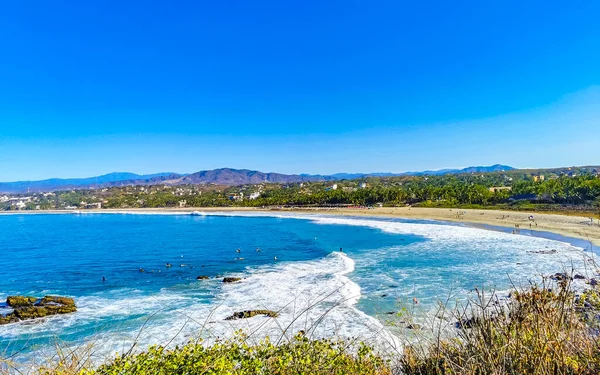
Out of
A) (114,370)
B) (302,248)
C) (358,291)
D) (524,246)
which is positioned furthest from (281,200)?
(114,370)

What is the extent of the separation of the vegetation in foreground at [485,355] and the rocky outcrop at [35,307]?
18828 mm

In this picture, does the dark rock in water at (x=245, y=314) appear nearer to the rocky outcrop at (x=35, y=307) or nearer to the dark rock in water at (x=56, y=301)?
the rocky outcrop at (x=35, y=307)

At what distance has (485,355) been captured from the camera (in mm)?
5320

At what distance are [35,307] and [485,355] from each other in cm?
2569

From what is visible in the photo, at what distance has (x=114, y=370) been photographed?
6344mm

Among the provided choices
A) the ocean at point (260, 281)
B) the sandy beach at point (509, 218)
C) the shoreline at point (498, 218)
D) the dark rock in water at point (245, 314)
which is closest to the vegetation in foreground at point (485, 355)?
the ocean at point (260, 281)

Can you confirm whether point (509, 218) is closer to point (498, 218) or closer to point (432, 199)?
point (498, 218)

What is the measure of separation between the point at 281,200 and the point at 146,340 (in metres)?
112

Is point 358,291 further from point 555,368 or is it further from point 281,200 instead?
point 281,200

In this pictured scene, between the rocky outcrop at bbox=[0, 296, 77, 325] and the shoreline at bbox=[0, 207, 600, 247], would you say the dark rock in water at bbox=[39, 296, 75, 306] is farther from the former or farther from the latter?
the shoreline at bbox=[0, 207, 600, 247]

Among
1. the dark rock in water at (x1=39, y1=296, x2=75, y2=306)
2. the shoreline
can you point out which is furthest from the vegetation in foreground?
the shoreline

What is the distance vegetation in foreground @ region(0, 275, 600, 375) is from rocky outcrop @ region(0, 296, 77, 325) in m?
18.8

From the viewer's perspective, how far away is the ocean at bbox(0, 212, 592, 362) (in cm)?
1706

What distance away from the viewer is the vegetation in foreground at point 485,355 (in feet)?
16.3
